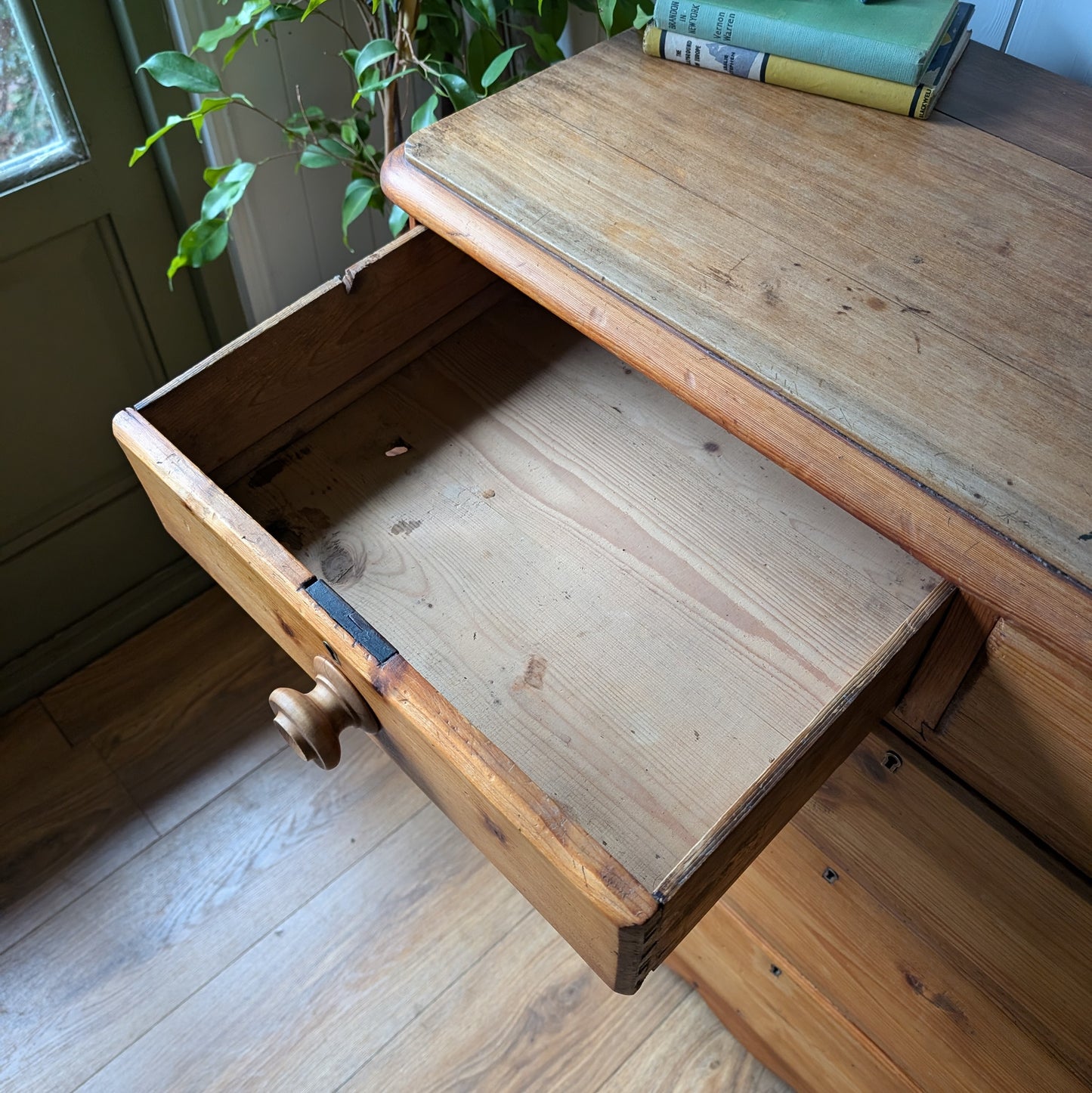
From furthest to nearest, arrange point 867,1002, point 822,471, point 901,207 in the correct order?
point 867,1002 < point 901,207 < point 822,471

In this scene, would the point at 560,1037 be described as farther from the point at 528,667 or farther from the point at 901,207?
the point at 901,207

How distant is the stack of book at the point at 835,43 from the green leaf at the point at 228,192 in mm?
403

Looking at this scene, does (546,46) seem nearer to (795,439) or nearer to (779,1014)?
(795,439)

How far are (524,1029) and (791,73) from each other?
92 centimetres

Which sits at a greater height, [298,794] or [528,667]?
[528,667]

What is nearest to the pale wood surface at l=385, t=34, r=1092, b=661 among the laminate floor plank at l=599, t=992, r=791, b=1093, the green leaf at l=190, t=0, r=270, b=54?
the green leaf at l=190, t=0, r=270, b=54

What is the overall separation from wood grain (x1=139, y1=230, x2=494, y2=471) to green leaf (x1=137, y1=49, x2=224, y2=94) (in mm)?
284

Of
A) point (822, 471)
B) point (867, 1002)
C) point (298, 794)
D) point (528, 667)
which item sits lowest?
point (298, 794)

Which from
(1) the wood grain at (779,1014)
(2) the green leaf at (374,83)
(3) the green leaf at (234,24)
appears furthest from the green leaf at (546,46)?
(1) the wood grain at (779,1014)

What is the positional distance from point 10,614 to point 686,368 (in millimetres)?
988

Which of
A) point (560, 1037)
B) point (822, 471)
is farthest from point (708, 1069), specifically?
point (822, 471)

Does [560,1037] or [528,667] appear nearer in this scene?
[528,667]

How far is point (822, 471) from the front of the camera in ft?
1.77

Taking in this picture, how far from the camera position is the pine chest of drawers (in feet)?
1.69
